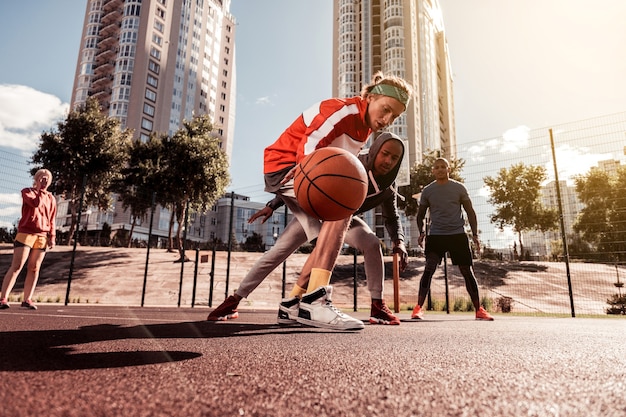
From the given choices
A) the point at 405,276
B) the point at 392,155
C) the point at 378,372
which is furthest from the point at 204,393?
the point at 405,276

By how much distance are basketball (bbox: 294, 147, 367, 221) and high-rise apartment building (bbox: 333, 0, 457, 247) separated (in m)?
56.2

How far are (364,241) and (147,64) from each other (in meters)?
57.1

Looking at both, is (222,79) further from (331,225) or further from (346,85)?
(331,225)

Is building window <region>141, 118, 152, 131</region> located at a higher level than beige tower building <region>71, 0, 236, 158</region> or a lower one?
lower

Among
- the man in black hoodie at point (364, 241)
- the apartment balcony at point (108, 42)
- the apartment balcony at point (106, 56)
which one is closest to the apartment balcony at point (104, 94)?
the apartment balcony at point (106, 56)

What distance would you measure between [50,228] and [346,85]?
6095cm

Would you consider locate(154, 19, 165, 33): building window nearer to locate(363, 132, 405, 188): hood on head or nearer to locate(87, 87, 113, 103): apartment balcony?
locate(87, 87, 113, 103): apartment balcony

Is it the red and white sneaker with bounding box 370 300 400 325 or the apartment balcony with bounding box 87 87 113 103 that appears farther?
the apartment balcony with bounding box 87 87 113 103

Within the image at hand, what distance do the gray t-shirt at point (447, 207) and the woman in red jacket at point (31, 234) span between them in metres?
5.04

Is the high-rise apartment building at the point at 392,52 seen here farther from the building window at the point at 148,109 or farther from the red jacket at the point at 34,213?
the red jacket at the point at 34,213

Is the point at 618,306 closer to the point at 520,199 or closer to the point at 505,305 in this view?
the point at 505,305

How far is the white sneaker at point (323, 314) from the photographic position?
2.61 m

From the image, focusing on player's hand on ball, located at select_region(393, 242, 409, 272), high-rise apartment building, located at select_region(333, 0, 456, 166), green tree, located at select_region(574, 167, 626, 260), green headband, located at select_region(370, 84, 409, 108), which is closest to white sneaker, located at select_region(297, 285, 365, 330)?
player's hand on ball, located at select_region(393, 242, 409, 272)

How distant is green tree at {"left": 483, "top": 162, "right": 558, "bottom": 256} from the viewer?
89.7 ft
